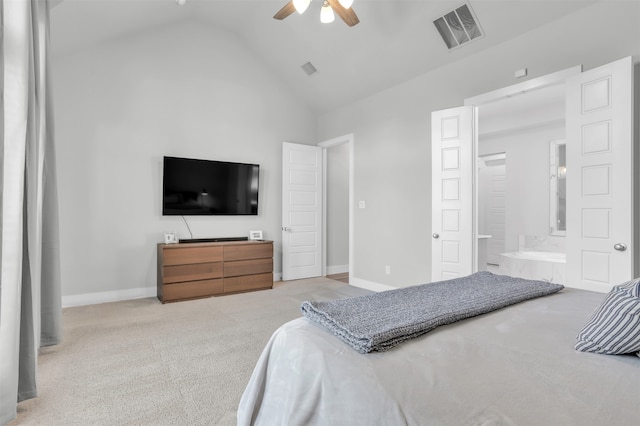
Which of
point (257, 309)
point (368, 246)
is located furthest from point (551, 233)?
point (257, 309)

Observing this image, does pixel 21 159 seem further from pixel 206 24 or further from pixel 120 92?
pixel 206 24

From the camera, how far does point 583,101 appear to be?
107 inches

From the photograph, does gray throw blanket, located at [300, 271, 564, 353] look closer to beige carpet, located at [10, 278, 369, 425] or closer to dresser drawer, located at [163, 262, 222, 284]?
beige carpet, located at [10, 278, 369, 425]

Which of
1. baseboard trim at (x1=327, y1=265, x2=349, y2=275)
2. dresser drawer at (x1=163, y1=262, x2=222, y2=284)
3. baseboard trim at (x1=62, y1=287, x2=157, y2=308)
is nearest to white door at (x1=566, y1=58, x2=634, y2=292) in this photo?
dresser drawer at (x1=163, y1=262, x2=222, y2=284)

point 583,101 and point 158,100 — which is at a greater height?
point 158,100

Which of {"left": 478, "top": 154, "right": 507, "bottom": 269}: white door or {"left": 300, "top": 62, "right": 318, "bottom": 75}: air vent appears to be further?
{"left": 478, "top": 154, "right": 507, "bottom": 269}: white door

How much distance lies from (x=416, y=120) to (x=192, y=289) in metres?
3.56

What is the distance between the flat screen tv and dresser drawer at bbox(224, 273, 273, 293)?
0.99 m

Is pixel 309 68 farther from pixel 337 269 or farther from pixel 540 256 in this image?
pixel 540 256

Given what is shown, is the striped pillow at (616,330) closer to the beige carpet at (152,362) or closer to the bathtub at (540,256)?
the beige carpet at (152,362)

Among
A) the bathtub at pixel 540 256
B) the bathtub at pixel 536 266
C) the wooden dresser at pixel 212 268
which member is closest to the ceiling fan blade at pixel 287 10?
the wooden dresser at pixel 212 268

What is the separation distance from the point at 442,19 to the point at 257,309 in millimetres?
3699

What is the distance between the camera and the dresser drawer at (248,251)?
4.58 m

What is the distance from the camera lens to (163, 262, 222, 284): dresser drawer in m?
4.14
